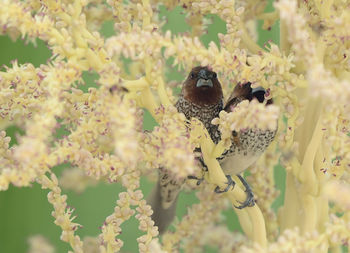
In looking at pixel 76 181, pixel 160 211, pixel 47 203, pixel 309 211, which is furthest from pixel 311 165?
pixel 47 203

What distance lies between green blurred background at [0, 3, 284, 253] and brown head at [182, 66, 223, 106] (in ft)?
1.09

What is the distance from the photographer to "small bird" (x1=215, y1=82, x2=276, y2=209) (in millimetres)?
955

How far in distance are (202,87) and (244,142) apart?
0.45 feet

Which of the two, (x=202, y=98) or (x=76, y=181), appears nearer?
(x=202, y=98)

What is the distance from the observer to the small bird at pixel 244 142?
96 cm

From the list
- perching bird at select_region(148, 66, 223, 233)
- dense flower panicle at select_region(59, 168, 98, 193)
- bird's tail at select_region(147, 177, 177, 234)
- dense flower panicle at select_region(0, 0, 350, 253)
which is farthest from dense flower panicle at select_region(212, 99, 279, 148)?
dense flower panicle at select_region(59, 168, 98, 193)

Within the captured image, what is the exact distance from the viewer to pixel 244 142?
987 mm

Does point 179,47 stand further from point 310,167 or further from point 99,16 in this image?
point 99,16

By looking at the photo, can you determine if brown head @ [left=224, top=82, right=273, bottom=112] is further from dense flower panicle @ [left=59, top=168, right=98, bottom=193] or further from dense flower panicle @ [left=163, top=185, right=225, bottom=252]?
dense flower panicle @ [left=59, top=168, right=98, bottom=193]

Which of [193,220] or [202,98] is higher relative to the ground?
[202,98]

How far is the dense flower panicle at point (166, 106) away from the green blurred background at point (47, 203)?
0.46m

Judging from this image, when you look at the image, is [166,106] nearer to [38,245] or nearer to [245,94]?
[245,94]

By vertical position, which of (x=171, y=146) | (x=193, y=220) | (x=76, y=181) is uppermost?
(x=76, y=181)

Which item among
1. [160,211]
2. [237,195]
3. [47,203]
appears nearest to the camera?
[237,195]
